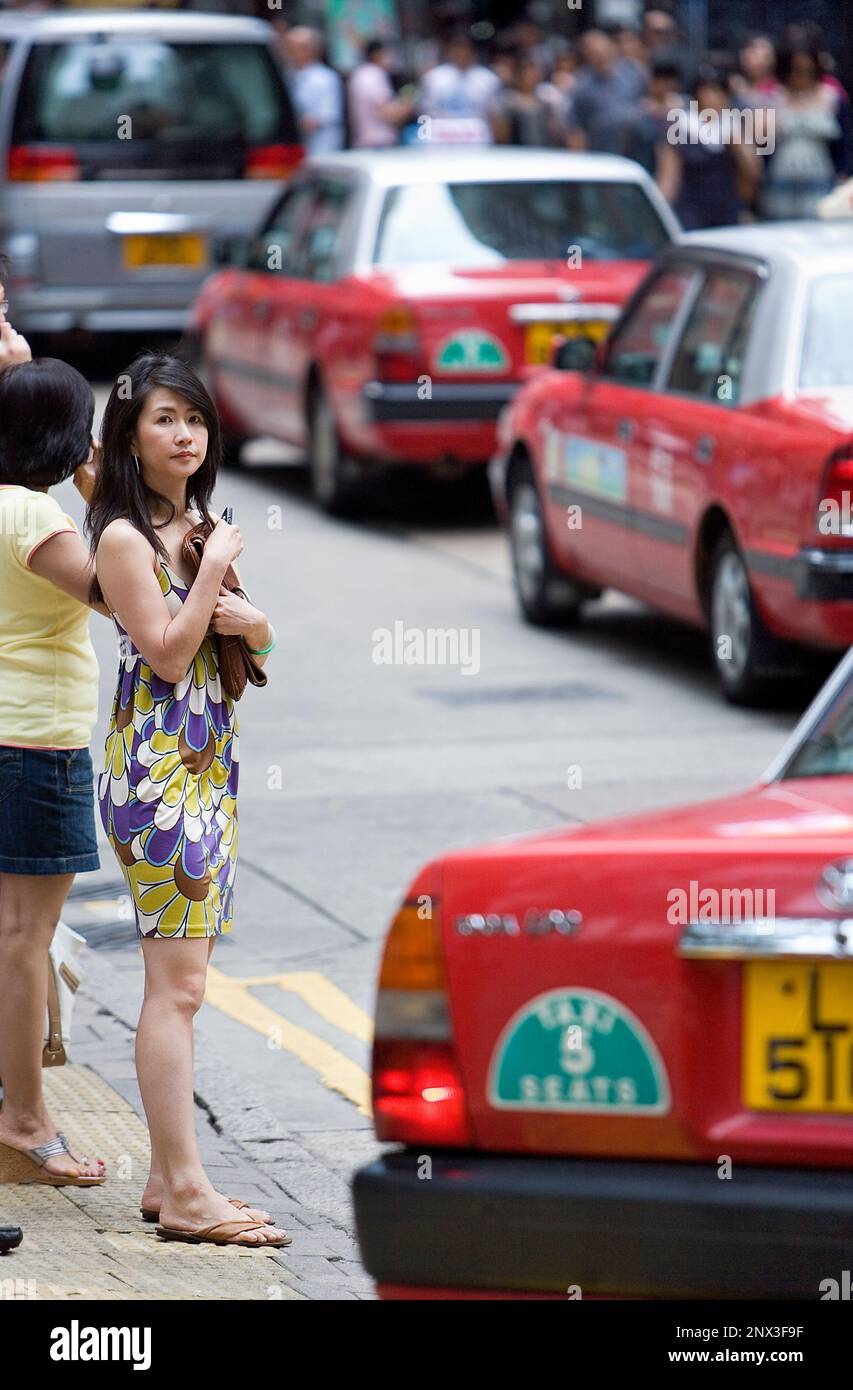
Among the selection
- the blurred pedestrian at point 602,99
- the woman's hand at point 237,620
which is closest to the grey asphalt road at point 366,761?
the woman's hand at point 237,620

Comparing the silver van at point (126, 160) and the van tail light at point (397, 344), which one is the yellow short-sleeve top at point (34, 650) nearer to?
the van tail light at point (397, 344)

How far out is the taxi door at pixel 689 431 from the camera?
A: 966cm

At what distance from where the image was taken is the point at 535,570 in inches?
450

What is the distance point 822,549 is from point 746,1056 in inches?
226

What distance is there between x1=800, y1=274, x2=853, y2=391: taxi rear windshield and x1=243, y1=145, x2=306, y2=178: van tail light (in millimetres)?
9071

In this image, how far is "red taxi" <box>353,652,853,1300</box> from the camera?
3.26 metres

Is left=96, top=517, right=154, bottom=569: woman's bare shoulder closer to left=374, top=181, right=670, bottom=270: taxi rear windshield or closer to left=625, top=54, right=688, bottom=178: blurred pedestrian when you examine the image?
left=374, top=181, right=670, bottom=270: taxi rear windshield

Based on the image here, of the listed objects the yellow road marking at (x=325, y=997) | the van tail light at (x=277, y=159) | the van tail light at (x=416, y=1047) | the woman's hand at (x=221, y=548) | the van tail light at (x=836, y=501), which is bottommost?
the yellow road marking at (x=325, y=997)

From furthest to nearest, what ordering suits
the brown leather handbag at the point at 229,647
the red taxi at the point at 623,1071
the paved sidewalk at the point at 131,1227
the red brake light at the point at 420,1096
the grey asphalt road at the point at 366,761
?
the grey asphalt road at the point at 366,761 → the brown leather handbag at the point at 229,647 → the paved sidewalk at the point at 131,1227 → the red brake light at the point at 420,1096 → the red taxi at the point at 623,1071

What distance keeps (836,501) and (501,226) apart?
201 inches

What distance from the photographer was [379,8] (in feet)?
96.7

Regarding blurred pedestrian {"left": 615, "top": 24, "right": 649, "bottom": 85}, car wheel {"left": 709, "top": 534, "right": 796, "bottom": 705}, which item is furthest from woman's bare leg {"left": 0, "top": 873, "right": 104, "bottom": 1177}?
blurred pedestrian {"left": 615, "top": 24, "right": 649, "bottom": 85}

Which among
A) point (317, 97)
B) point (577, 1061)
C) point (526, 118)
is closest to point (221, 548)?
point (577, 1061)
